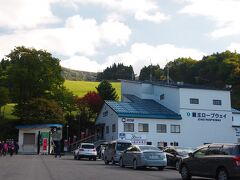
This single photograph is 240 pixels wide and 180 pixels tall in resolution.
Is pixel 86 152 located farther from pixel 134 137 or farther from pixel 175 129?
pixel 175 129

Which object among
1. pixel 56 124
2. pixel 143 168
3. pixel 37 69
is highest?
pixel 37 69

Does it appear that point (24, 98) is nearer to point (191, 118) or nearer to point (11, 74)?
point (11, 74)

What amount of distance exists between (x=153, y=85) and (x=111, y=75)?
4614 inches

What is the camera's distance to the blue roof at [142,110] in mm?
59556

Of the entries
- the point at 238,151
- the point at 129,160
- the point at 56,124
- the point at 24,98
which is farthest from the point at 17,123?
the point at 238,151

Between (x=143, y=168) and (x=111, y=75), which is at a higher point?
(x=111, y=75)

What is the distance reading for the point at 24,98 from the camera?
7250 cm

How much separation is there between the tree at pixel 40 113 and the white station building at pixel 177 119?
7808mm

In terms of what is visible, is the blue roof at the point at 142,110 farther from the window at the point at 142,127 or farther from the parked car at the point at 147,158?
the parked car at the point at 147,158

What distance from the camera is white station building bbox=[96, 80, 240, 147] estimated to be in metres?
59.4

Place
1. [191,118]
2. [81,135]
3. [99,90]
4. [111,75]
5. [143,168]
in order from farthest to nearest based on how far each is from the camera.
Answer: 1. [111,75]
2. [99,90]
3. [81,135]
4. [191,118]
5. [143,168]

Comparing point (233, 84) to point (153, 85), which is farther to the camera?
point (233, 84)

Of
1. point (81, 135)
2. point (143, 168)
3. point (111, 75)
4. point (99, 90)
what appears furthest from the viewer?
point (111, 75)

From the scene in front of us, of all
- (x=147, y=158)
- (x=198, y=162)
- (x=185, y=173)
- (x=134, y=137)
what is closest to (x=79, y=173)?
(x=147, y=158)
